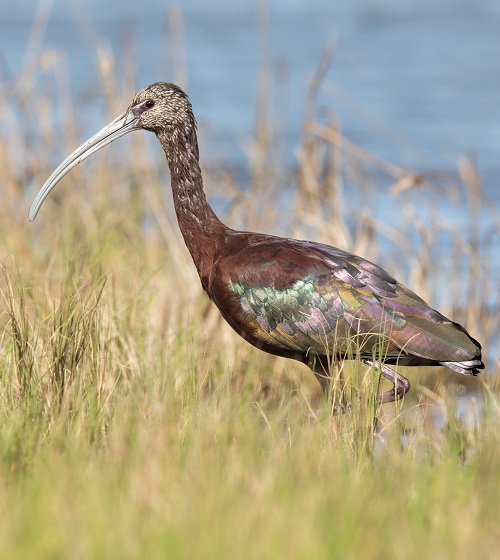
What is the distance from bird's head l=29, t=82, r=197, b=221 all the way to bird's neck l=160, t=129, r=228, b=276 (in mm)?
40

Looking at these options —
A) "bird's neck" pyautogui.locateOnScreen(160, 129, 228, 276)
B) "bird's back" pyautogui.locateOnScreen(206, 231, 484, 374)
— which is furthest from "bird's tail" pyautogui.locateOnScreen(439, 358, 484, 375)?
"bird's neck" pyautogui.locateOnScreen(160, 129, 228, 276)

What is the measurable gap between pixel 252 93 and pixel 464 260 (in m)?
8.90

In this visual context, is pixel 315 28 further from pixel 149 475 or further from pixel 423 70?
pixel 149 475

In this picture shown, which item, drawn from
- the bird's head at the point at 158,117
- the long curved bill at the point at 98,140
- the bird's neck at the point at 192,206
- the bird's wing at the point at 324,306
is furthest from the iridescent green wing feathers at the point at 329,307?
the long curved bill at the point at 98,140

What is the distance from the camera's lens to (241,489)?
12.0 feet

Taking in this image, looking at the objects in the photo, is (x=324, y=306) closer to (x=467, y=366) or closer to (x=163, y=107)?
(x=467, y=366)

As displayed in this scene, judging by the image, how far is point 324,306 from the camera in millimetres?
5422

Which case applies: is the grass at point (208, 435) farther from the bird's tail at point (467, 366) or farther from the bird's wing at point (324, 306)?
the bird's wing at point (324, 306)

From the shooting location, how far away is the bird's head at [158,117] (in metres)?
5.88

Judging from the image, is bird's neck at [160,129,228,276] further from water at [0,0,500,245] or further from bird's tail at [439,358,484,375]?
water at [0,0,500,245]

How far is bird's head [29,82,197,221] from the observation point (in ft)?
19.3

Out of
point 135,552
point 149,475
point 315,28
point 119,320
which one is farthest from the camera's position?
point 315,28

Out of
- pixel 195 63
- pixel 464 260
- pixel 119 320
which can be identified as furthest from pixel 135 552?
pixel 195 63

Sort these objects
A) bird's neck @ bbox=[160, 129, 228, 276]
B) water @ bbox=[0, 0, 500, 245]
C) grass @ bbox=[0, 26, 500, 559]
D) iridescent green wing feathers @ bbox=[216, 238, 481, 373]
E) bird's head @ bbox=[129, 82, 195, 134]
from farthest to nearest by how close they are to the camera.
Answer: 1. water @ bbox=[0, 0, 500, 245]
2. bird's head @ bbox=[129, 82, 195, 134]
3. bird's neck @ bbox=[160, 129, 228, 276]
4. iridescent green wing feathers @ bbox=[216, 238, 481, 373]
5. grass @ bbox=[0, 26, 500, 559]
